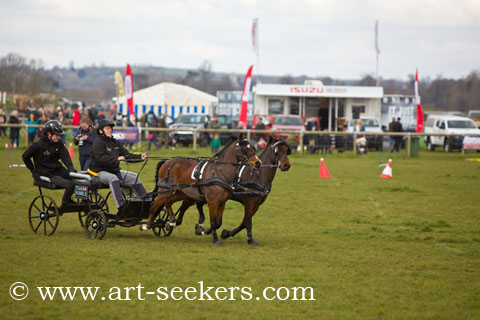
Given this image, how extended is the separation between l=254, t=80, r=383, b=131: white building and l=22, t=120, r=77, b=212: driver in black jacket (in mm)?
31717

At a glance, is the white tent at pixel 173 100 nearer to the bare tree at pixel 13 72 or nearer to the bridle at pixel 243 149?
the bare tree at pixel 13 72

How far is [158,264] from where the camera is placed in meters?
9.06

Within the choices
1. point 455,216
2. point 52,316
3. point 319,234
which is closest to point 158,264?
point 52,316

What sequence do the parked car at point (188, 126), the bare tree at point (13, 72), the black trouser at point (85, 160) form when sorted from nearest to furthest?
the black trouser at point (85, 160), the parked car at point (188, 126), the bare tree at point (13, 72)

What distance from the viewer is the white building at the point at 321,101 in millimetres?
42875

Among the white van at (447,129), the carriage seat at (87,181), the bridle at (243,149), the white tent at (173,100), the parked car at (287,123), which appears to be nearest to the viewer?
the bridle at (243,149)

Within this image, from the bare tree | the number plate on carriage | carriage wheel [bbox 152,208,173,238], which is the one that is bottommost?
carriage wheel [bbox 152,208,173,238]

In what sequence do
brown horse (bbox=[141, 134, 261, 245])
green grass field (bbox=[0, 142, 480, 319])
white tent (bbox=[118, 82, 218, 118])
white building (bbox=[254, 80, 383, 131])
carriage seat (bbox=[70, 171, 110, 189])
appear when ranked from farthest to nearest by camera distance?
white tent (bbox=[118, 82, 218, 118])
white building (bbox=[254, 80, 383, 131])
carriage seat (bbox=[70, 171, 110, 189])
brown horse (bbox=[141, 134, 261, 245])
green grass field (bbox=[0, 142, 480, 319])

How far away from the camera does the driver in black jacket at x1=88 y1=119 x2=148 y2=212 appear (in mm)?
10953

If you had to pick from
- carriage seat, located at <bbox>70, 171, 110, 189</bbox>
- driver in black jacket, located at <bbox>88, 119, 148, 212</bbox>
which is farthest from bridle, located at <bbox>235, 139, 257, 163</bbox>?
carriage seat, located at <bbox>70, 171, 110, 189</bbox>

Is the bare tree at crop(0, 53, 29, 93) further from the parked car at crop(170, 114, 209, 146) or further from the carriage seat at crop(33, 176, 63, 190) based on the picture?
the carriage seat at crop(33, 176, 63, 190)

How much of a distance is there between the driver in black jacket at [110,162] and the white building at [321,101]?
31.7 meters

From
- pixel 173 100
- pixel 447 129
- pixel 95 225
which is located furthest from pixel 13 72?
pixel 95 225

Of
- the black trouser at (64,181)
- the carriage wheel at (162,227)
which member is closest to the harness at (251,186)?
the carriage wheel at (162,227)
